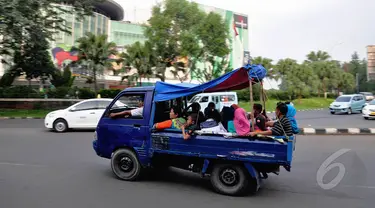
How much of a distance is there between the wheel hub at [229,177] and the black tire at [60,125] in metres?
10.9

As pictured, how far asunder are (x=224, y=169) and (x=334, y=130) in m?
11.0

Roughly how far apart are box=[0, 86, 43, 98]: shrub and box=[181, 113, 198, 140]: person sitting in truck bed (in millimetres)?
24957

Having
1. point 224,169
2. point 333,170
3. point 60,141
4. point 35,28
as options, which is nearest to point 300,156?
point 333,170

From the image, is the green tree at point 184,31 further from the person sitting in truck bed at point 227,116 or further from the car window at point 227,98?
the person sitting in truck bed at point 227,116

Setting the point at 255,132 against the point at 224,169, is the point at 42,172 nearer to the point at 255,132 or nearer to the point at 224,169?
the point at 224,169

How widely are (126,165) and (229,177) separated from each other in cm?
208

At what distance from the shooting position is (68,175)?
6.60 meters

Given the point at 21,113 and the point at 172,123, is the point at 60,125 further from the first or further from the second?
the point at 21,113

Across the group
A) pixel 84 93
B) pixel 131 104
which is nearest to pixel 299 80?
pixel 84 93

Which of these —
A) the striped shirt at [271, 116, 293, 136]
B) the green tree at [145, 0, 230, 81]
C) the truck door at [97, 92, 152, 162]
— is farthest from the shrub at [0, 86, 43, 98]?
the striped shirt at [271, 116, 293, 136]

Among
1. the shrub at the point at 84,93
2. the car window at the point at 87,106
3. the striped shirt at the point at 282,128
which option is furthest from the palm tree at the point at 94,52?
the striped shirt at the point at 282,128

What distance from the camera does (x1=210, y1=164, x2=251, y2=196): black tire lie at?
534 centimetres

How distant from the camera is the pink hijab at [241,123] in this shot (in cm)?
530

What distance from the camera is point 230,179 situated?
545cm
